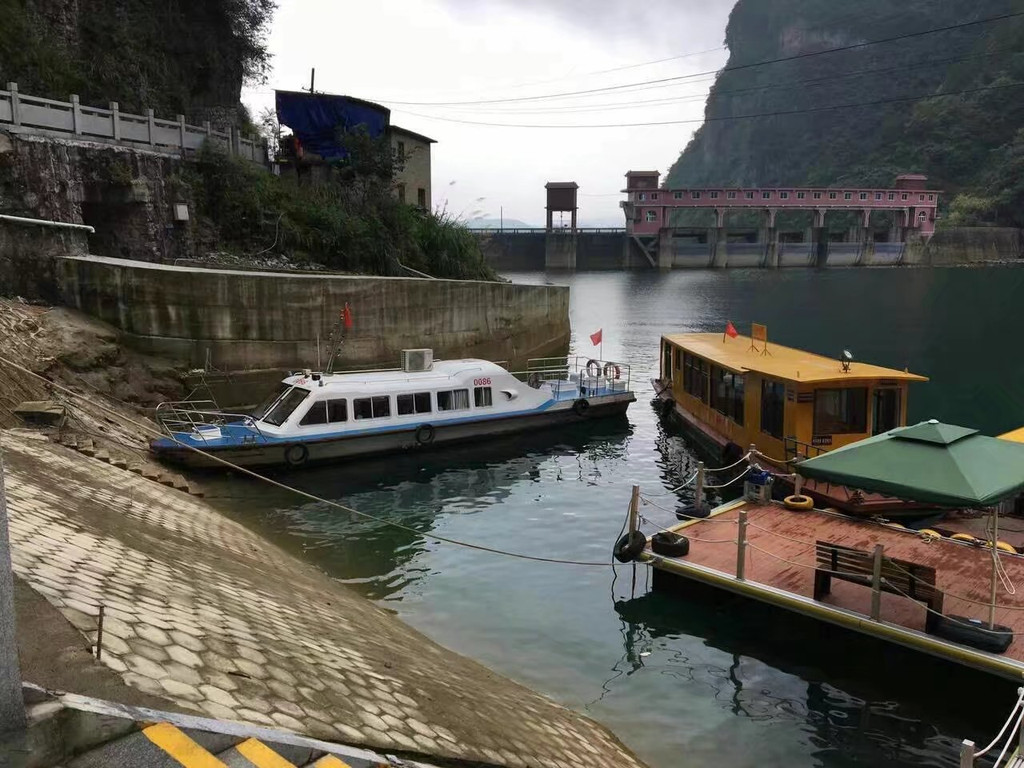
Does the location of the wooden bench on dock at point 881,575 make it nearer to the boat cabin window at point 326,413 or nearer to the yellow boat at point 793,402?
the yellow boat at point 793,402

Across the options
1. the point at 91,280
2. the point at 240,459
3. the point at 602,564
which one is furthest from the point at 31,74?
the point at 602,564

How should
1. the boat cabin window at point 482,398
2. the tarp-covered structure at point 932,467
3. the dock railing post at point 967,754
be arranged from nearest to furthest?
1. the dock railing post at point 967,754
2. the tarp-covered structure at point 932,467
3. the boat cabin window at point 482,398

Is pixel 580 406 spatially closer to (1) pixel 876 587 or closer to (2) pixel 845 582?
(2) pixel 845 582

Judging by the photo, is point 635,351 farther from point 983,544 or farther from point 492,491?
point 983,544

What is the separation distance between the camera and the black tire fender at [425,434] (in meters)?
22.2

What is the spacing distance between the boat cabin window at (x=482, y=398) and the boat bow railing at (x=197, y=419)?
653 cm

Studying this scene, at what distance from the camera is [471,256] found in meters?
38.6

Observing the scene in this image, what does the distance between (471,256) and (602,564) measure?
26.5 m

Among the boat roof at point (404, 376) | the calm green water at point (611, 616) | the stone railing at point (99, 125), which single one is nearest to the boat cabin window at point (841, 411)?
the calm green water at point (611, 616)

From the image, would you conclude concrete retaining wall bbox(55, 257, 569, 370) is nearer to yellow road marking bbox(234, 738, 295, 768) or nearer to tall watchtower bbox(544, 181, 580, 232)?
yellow road marking bbox(234, 738, 295, 768)

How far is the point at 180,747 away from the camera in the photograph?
4527mm

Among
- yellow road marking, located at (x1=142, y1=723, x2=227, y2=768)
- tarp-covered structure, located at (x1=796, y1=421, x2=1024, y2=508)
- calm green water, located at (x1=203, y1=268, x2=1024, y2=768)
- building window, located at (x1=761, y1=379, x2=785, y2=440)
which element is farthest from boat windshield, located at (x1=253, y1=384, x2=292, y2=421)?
yellow road marking, located at (x1=142, y1=723, x2=227, y2=768)

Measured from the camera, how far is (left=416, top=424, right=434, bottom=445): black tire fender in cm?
2216

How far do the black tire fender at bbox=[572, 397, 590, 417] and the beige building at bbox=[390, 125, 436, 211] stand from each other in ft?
60.7
